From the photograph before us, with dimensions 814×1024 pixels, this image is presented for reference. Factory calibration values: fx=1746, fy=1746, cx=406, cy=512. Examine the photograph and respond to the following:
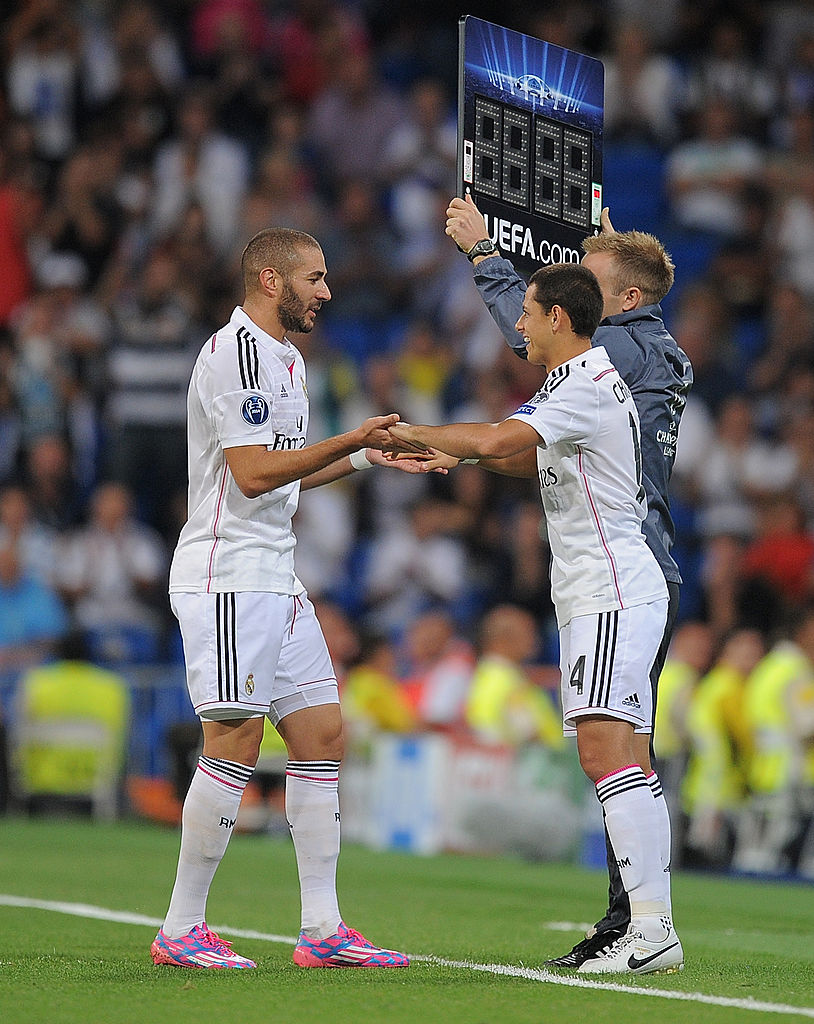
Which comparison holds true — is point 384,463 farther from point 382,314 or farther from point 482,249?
point 382,314

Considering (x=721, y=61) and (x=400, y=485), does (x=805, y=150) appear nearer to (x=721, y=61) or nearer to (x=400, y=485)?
(x=721, y=61)

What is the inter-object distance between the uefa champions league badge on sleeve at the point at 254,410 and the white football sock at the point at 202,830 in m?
1.17

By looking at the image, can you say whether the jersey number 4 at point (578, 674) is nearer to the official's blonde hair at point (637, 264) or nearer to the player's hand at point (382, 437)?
the player's hand at point (382, 437)

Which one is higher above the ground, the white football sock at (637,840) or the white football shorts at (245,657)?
the white football shorts at (245,657)

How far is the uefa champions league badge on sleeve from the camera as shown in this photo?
19.6ft

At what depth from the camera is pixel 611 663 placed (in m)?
5.88

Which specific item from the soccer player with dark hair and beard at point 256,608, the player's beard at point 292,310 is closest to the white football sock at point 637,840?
the soccer player with dark hair and beard at point 256,608

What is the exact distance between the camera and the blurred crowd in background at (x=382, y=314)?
14.2 m

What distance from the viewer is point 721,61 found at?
59.3ft

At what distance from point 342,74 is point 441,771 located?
856 centimetres

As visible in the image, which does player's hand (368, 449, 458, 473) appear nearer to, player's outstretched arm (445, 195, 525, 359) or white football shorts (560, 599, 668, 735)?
player's outstretched arm (445, 195, 525, 359)

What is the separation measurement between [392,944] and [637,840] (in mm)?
1526

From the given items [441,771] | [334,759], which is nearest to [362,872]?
[441,771]

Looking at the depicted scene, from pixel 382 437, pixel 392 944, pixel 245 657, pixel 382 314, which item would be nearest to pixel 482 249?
pixel 382 437
